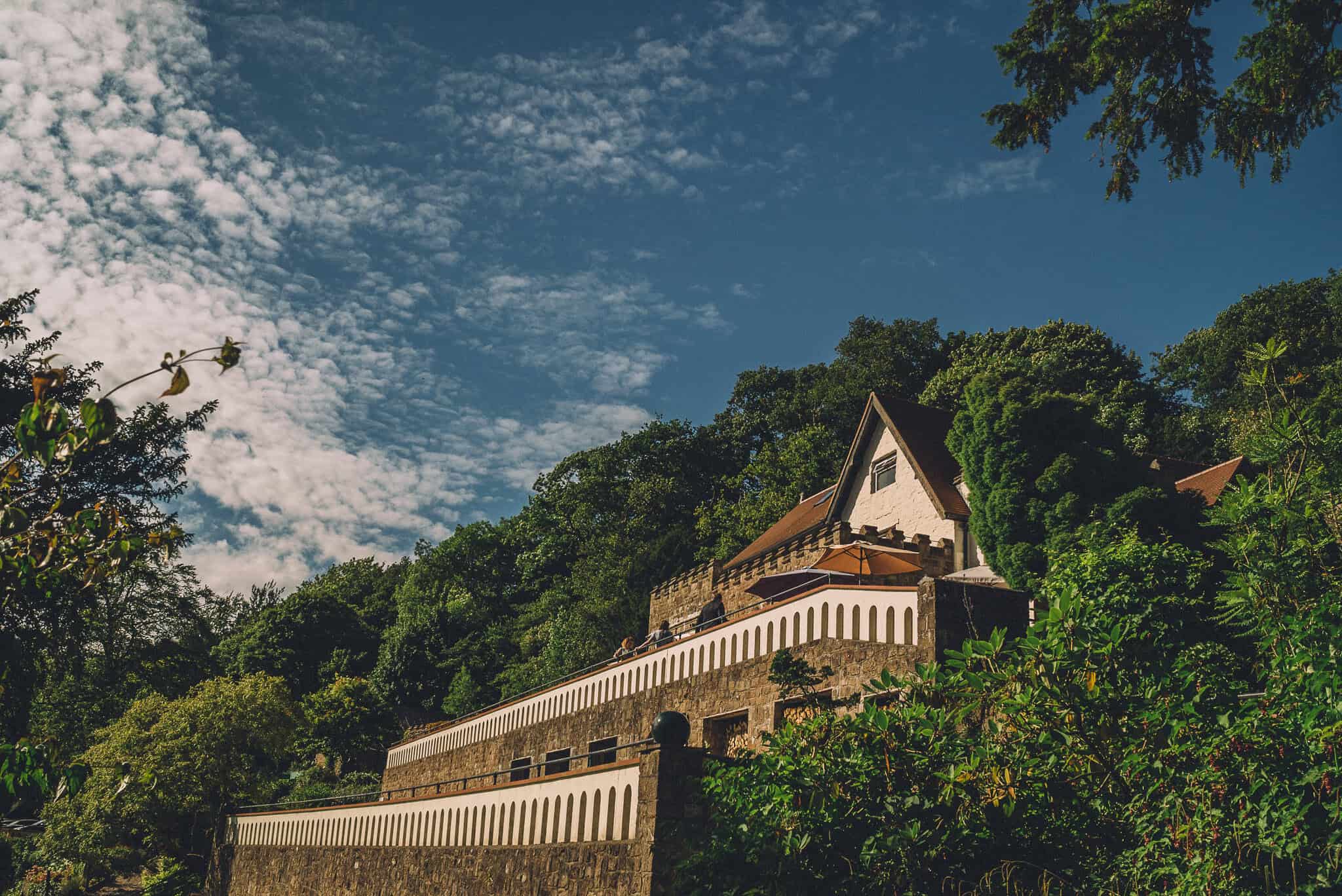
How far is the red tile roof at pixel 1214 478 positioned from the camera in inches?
754

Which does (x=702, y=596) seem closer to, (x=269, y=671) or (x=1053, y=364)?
(x=1053, y=364)

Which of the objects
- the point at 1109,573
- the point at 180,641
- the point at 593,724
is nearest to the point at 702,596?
the point at 593,724

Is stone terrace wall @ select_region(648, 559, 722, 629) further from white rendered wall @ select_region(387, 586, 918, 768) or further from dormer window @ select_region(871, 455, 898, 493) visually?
white rendered wall @ select_region(387, 586, 918, 768)

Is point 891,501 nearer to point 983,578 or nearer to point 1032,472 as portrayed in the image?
point 983,578

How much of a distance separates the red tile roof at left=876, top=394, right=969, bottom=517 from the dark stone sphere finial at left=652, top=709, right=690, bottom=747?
11479 mm

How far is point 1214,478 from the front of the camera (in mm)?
20203

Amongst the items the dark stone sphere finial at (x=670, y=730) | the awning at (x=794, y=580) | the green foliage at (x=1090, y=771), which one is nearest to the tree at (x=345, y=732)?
the awning at (x=794, y=580)

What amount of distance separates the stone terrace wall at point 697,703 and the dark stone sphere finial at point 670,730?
128 inches

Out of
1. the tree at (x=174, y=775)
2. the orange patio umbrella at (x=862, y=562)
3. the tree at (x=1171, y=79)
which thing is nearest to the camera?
the tree at (x=1171, y=79)

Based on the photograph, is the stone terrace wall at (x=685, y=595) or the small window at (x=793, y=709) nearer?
the small window at (x=793, y=709)

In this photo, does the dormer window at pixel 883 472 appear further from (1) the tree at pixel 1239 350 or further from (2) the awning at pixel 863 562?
(1) the tree at pixel 1239 350

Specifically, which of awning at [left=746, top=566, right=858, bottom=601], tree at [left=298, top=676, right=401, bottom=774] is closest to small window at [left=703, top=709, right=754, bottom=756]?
awning at [left=746, top=566, right=858, bottom=601]

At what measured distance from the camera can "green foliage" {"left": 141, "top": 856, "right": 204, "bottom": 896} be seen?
2770 cm

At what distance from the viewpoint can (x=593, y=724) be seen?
19.2 meters
